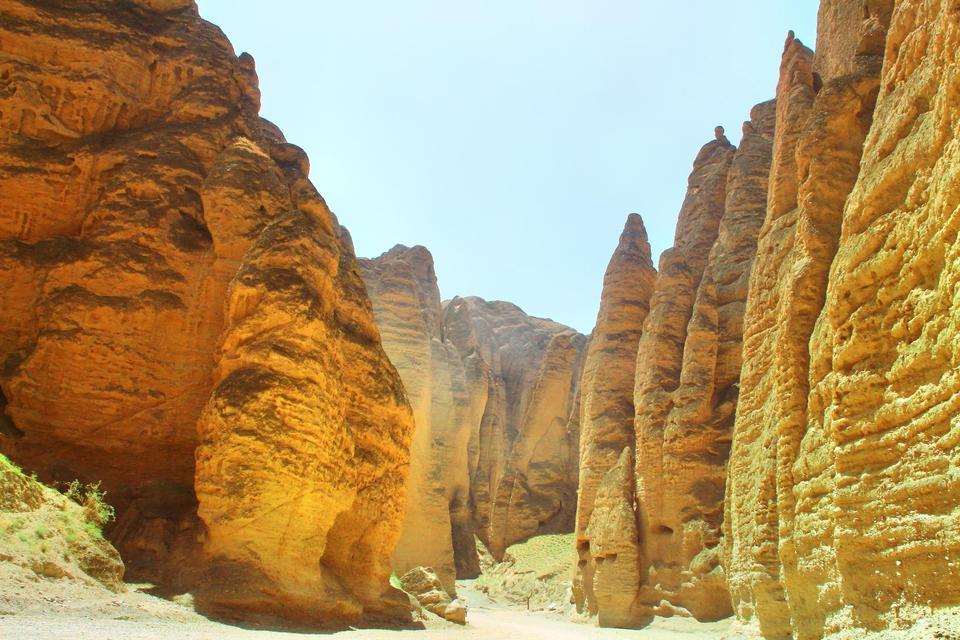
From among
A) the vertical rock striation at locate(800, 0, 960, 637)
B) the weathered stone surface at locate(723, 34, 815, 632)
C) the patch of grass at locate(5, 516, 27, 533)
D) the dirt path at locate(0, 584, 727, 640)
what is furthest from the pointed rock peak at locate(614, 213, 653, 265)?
the patch of grass at locate(5, 516, 27, 533)

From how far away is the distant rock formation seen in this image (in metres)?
38.1

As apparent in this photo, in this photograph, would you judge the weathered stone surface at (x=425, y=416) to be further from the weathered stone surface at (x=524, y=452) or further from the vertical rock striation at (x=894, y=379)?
the vertical rock striation at (x=894, y=379)

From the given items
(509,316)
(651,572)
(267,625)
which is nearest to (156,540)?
(267,625)

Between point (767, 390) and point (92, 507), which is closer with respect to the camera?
point (92, 507)

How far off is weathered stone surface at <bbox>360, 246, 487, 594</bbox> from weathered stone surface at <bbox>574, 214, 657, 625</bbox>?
7.28 m

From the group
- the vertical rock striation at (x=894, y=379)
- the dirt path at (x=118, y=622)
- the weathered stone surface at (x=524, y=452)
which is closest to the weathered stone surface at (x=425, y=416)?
the weathered stone surface at (x=524, y=452)

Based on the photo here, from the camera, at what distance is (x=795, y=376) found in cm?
1404

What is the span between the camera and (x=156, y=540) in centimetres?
1327

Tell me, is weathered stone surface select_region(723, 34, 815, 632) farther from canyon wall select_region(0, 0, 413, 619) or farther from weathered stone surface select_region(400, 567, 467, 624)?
weathered stone surface select_region(400, 567, 467, 624)

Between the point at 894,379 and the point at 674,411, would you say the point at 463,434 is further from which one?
the point at 894,379

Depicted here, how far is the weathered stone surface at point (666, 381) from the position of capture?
27312 mm

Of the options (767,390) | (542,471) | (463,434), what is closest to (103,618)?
(767,390)

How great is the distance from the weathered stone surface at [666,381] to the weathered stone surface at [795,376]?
28.5 ft

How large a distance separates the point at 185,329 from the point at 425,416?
81.1 feet
